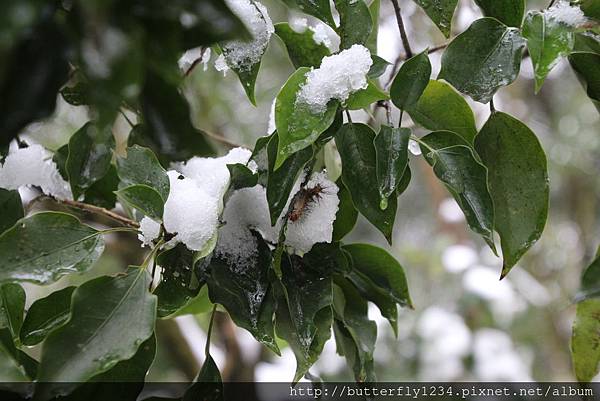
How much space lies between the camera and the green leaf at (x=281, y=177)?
1.49ft

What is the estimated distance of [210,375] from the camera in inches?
21.1

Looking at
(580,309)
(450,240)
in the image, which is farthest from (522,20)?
(450,240)

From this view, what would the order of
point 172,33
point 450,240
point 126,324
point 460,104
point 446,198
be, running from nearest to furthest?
point 172,33 < point 126,324 < point 460,104 < point 450,240 < point 446,198

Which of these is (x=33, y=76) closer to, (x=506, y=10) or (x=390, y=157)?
(x=390, y=157)

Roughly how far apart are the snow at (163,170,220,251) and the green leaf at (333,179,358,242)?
11 centimetres

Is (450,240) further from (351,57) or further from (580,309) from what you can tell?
(351,57)

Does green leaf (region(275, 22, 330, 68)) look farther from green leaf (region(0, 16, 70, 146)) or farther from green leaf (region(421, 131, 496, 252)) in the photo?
green leaf (region(0, 16, 70, 146))

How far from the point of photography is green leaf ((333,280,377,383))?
21.2 inches

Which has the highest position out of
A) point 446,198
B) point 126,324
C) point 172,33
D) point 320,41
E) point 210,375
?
point 172,33

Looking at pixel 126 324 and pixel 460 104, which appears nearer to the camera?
pixel 126 324

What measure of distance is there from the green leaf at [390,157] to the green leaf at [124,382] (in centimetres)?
21

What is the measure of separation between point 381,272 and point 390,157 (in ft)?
0.55

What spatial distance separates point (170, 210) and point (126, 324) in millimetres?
110

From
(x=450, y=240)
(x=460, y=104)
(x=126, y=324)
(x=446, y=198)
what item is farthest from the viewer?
(x=446, y=198)
